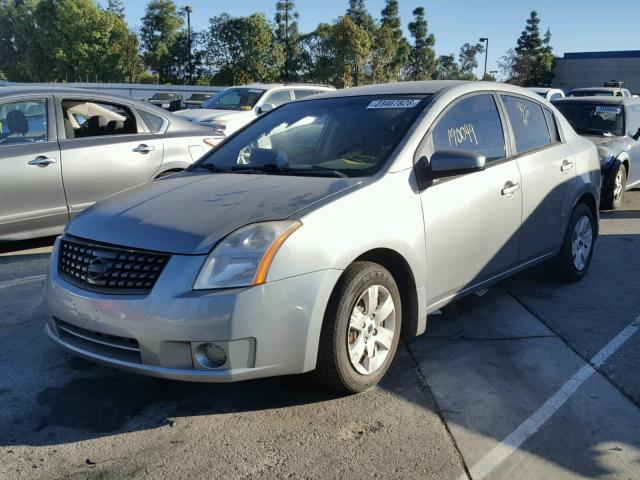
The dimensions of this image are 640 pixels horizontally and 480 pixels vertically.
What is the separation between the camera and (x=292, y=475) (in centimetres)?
272

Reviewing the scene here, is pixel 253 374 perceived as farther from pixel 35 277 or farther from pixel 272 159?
pixel 35 277

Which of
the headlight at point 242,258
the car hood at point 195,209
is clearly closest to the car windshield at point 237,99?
the car hood at point 195,209

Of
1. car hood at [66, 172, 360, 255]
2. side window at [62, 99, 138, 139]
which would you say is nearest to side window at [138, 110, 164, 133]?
side window at [62, 99, 138, 139]

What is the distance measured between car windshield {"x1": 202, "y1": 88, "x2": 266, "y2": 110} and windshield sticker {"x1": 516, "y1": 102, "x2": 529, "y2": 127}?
8499 millimetres

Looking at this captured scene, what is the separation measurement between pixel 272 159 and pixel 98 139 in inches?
132

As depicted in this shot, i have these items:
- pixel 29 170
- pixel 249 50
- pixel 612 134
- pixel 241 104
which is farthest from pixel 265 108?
pixel 249 50

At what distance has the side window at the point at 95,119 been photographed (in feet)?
21.5

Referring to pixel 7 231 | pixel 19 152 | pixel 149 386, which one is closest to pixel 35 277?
pixel 7 231

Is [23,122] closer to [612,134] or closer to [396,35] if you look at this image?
[612,134]

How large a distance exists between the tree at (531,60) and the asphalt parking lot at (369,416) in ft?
215

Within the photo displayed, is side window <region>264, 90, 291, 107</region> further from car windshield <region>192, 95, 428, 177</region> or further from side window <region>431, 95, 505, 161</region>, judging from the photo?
side window <region>431, 95, 505, 161</region>

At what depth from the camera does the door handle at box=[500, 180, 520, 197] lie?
431 cm

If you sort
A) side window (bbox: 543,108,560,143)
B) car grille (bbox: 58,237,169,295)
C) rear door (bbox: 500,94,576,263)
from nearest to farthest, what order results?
car grille (bbox: 58,237,169,295) < rear door (bbox: 500,94,576,263) < side window (bbox: 543,108,560,143)

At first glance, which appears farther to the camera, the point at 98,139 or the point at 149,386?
the point at 98,139
